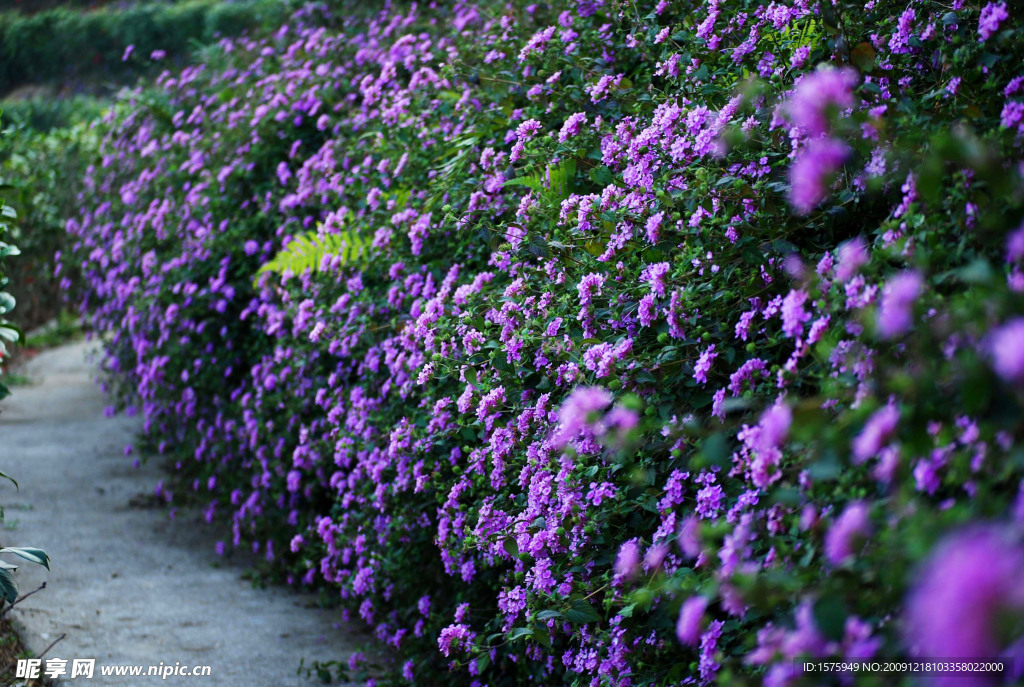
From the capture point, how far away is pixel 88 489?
17.0ft

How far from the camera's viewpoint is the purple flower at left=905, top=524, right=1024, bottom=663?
2.38ft

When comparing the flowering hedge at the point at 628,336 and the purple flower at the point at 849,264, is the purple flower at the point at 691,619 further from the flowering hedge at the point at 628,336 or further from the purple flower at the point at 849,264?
the purple flower at the point at 849,264

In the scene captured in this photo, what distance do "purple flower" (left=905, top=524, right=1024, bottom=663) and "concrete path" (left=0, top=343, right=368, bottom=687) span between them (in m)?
2.86

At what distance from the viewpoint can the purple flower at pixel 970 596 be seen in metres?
0.73

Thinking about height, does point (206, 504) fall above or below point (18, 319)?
above

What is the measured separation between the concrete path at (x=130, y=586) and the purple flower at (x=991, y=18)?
9.43 feet

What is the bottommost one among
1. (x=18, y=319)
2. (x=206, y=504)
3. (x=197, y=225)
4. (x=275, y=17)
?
(x=18, y=319)

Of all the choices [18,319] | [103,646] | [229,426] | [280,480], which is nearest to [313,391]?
[280,480]

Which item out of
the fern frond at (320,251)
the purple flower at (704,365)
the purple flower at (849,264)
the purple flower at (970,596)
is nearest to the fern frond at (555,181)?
the purple flower at (704,365)

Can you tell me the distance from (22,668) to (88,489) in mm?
2324

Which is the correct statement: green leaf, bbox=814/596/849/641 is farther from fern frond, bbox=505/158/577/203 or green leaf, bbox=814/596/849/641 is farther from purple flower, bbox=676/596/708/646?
fern frond, bbox=505/158/577/203

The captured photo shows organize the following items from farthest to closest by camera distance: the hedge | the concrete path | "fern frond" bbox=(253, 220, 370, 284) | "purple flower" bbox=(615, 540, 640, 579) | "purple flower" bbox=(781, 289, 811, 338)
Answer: the hedge, "fern frond" bbox=(253, 220, 370, 284), the concrete path, "purple flower" bbox=(615, 540, 640, 579), "purple flower" bbox=(781, 289, 811, 338)

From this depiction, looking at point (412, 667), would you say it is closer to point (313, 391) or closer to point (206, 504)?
point (313, 391)

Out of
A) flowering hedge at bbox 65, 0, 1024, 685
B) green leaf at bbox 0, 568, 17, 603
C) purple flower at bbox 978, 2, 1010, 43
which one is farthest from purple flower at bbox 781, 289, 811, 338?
green leaf at bbox 0, 568, 17, 603
